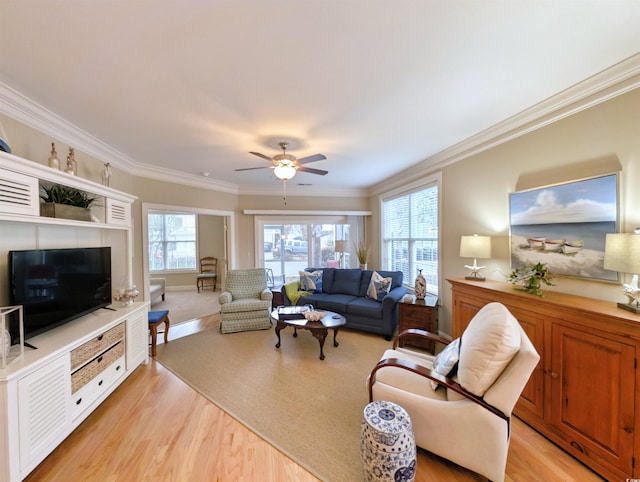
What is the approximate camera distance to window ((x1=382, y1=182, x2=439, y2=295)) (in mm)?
3951

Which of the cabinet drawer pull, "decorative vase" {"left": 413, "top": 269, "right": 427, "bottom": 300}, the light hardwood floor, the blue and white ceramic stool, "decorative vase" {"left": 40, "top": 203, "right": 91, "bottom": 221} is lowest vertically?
the light hardwood floor

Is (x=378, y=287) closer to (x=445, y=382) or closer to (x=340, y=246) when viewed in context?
(x=340, y=246)

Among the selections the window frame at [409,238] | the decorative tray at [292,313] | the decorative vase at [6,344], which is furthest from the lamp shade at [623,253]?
the decorative vase at [6,344]

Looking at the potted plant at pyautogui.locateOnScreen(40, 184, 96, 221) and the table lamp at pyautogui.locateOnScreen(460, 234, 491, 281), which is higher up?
the potted plant at pyautogui.locateOnScreen(40, 184, 96, 221)

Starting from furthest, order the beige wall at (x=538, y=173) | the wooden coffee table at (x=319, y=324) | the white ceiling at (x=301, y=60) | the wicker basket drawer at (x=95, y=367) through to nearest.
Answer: the wooden coffee table at (x=319, y=324) < the wicker basket drawer at (x=95, y=367) < the beige wall at (x=538, y=173) < the white ceiling at (x=301, y=60)

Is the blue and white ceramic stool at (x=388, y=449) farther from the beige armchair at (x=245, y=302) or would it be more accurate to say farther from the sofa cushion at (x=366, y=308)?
the beige armchair at (x=245, y=302)

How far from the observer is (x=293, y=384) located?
8.41 ft

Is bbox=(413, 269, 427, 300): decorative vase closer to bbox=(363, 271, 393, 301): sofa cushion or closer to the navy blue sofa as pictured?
the navy blue sofa

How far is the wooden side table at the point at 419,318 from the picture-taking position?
327cm

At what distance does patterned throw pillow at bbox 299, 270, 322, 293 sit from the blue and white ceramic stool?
3122 millimetres

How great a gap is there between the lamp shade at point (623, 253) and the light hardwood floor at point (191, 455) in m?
1.32

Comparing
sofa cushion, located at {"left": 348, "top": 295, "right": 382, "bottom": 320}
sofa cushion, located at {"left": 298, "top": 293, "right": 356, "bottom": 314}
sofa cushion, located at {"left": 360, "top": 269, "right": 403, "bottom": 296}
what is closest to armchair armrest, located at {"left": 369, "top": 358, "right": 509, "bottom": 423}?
sofa cushion, located at {"left": 348, "top": 295, "right": 382, "bottom": 320}

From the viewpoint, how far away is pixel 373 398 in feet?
5.82

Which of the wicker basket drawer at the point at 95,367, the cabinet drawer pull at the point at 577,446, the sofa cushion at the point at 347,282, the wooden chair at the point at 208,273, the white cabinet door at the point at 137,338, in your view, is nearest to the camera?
the cabinet drawer pull at the point at 577,446
